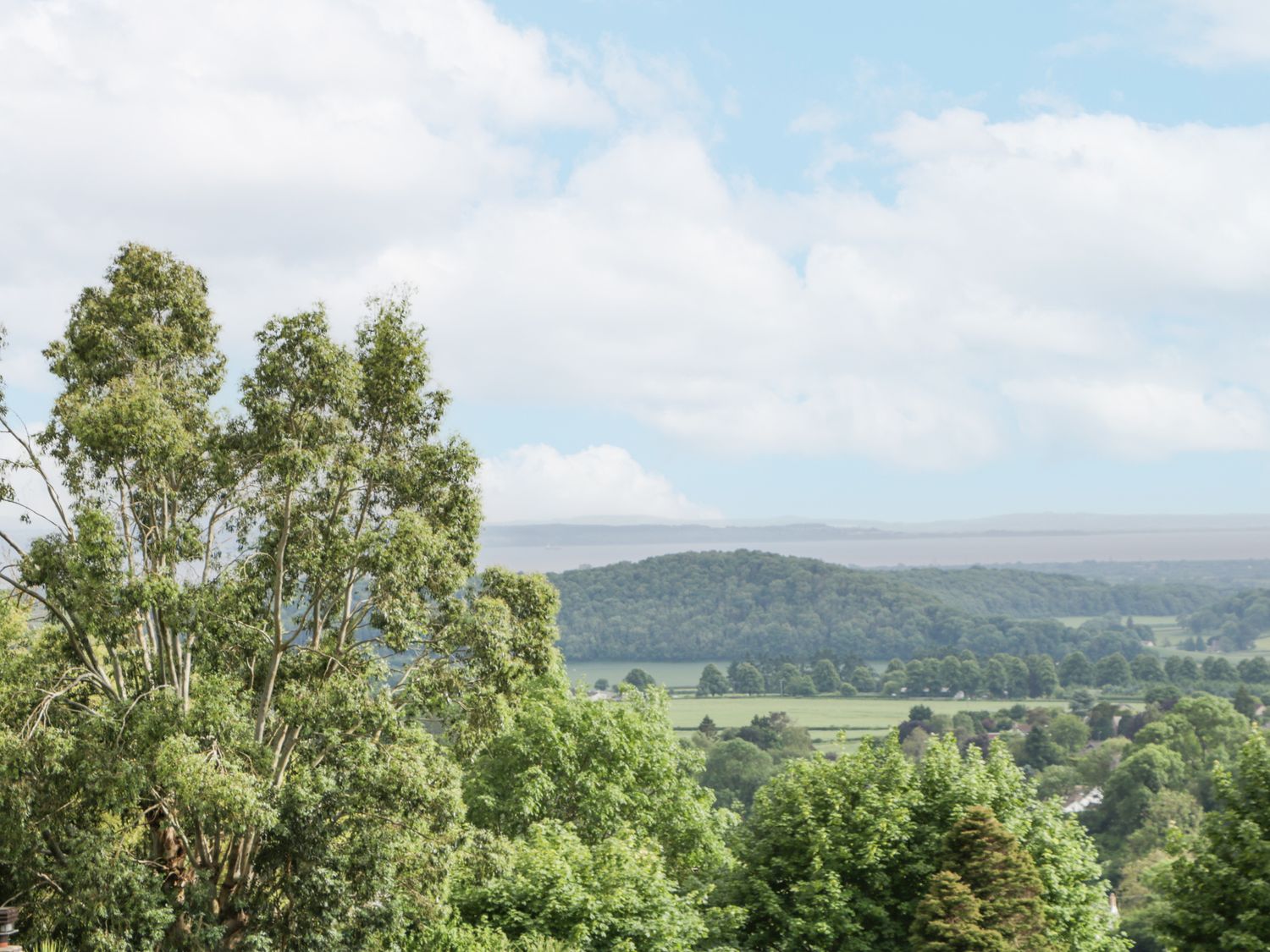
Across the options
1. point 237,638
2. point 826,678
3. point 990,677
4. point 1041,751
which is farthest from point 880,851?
point 826,678

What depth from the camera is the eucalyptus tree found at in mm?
15062

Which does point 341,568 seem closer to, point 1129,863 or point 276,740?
point 276,740

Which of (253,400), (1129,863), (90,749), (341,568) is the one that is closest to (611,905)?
(341,568)

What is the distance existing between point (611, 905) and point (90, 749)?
8262 mm

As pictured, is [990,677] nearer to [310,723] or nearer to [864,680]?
[864,680]

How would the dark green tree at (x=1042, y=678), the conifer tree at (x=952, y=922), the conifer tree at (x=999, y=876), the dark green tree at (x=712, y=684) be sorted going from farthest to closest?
the dark green tree at (x=712, y=684)
the dark green tree at (x=1042, y=678)
the conifer tree at (x=999, y=876)
the conifer tree at (x=952, y=922)

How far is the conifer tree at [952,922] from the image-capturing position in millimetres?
17656

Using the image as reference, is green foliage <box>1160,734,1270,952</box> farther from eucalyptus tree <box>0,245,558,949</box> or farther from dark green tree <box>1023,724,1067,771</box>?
dark green tree <box>1023,724,1067,771</box>

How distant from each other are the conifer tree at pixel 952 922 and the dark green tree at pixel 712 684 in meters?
148

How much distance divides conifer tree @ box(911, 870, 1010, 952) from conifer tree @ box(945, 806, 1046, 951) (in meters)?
0.22

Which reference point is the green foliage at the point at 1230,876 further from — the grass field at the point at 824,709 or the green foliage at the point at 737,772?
the grass field at the point at 824,709

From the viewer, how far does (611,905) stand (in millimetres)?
19219

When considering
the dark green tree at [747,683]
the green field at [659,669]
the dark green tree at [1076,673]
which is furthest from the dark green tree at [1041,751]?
the green field at [659,669]

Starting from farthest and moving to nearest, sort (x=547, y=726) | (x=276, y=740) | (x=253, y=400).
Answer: (x=547, y=726) < (x=276, y=740) < (x=253, y=400)
